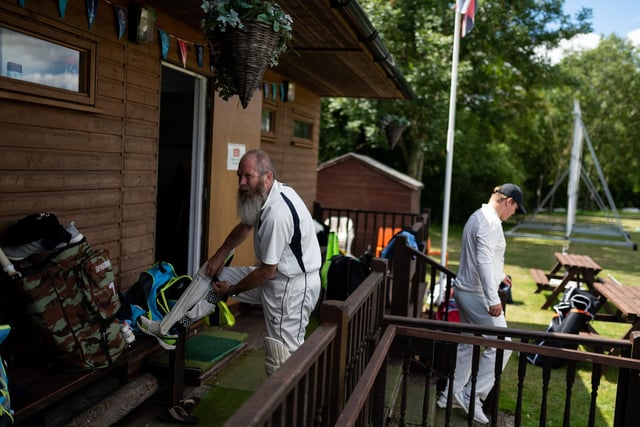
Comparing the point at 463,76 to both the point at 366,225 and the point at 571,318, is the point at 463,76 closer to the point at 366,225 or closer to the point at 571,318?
the point at 366,225

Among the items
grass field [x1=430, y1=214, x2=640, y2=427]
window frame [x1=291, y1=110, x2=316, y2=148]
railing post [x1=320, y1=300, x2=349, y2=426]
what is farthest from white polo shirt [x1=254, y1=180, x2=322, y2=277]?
window frame [x1=291, y1=110, x2=316, y2=148]

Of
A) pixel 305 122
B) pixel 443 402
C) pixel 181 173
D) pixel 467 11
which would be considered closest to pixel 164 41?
pixel 181 173

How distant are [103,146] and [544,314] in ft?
22.7

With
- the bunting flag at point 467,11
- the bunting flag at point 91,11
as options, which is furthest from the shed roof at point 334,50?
the bunting flag at point 467,11

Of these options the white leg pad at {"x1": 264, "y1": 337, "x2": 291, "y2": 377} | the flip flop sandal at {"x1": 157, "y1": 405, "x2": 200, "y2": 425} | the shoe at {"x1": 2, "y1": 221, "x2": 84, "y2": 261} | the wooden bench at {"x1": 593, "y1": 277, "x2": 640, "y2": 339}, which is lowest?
the flip flop sandal at {"x1": 157, "y1": 405, "x2": 200, "y2": 425}

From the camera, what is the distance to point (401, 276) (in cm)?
520

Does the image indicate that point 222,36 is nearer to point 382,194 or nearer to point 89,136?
point 89,136

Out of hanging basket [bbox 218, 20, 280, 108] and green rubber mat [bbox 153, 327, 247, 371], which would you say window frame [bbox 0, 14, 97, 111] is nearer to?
hanging basket [bbox 218, 20, 280, 108]

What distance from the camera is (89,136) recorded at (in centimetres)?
355

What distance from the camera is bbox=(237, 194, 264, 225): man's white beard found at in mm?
3084

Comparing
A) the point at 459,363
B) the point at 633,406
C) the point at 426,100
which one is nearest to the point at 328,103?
the point at 426,100

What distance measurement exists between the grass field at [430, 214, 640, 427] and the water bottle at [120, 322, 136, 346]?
128 inches

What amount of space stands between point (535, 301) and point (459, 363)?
5.29 m

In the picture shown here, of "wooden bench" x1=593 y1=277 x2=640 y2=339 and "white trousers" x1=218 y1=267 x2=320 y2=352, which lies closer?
"white trousers" x1=218 y1=267 x2=320 y2=352
